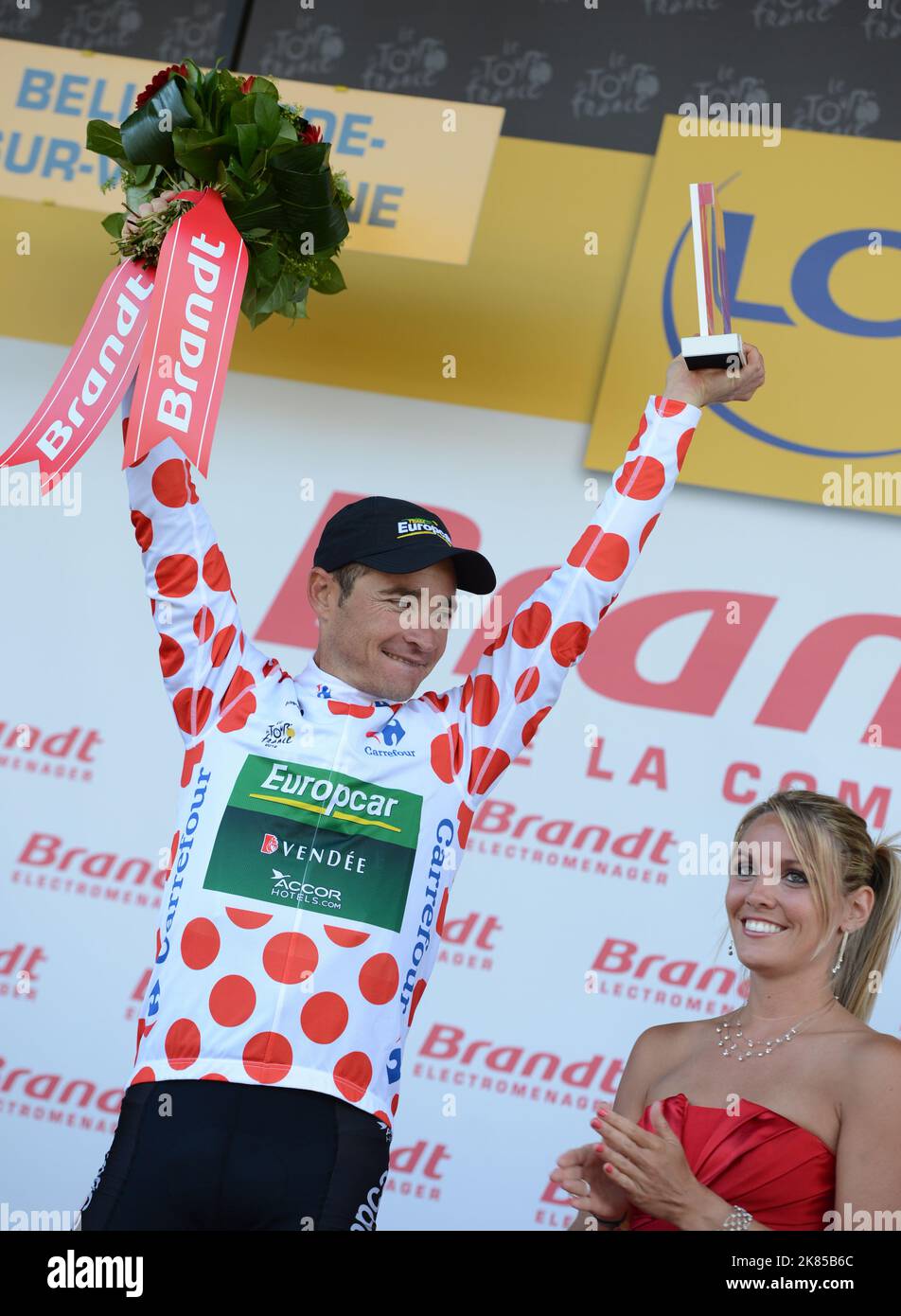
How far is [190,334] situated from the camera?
1903 mm

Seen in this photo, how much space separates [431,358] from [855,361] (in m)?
0.98

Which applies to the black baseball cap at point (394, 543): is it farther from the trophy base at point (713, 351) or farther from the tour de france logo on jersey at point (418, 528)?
the trophy base at point (713, 351)

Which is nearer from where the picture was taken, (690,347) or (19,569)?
(690,347)

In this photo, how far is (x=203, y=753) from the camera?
183 cm

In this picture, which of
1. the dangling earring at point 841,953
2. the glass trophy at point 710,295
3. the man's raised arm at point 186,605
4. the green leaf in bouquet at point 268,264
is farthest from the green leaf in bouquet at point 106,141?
the dangling earring at point 841,953

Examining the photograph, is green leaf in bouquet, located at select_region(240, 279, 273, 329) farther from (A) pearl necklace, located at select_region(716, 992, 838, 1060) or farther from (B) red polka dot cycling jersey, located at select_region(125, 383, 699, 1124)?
(A) pearl necklace, located at select_region(716, 992, 838, 1060)

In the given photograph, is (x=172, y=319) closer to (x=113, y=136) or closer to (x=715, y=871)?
(x=113, y=136)

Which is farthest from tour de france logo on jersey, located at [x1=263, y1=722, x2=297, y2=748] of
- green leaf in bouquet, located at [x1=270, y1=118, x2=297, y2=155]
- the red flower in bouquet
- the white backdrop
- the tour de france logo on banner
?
the tour de france logo on banner

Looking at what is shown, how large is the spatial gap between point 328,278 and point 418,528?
59cm

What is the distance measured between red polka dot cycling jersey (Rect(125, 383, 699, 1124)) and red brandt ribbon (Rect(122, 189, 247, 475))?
0.08 metres

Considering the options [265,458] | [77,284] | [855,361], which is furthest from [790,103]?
[77,284]

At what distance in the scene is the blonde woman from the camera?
70.4 inches

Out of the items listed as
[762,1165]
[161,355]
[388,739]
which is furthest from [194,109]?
[762,1165]

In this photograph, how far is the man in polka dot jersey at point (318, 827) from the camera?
159 cm
